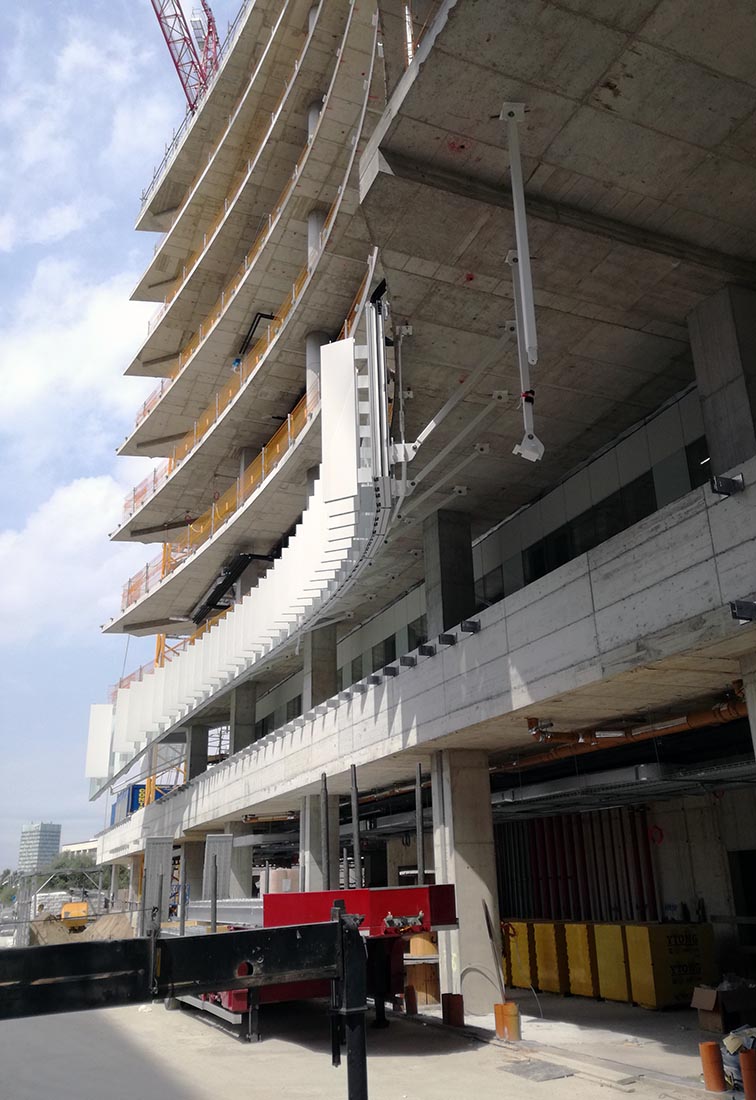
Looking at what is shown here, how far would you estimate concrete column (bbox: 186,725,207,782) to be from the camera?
40.9 metres

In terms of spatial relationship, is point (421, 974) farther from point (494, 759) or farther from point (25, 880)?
point (25, 880)

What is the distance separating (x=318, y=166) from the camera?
22.4m

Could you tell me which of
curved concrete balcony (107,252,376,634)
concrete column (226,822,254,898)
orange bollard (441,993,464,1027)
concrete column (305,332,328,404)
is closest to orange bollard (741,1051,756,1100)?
orange bollard (441,993,464,1027)

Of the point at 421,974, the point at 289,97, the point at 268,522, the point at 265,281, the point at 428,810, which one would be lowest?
the point at 421,974

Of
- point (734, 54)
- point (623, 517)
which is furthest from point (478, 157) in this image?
point (623, 517)

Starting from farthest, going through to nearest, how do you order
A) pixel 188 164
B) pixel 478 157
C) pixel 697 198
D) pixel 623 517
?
pixel 188 164, pixel 623 517, pixel 697 198, pixel 478 157

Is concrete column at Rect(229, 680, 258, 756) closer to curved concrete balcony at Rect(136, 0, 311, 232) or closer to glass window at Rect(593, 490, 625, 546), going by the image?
curved concrete balcony at Rect(136, 0, 311, 232)

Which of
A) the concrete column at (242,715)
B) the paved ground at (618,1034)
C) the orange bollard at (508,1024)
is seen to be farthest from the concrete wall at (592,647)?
the concrete column at (242,715)

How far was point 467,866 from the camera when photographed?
16.8 metres

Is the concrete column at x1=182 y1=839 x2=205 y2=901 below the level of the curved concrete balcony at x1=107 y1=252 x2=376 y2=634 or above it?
below

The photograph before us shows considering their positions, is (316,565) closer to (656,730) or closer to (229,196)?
(656,730)

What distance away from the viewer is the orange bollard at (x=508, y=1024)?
44.2 ft

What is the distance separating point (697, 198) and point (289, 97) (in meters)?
18.4

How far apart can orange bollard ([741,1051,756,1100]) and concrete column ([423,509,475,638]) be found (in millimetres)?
10839
